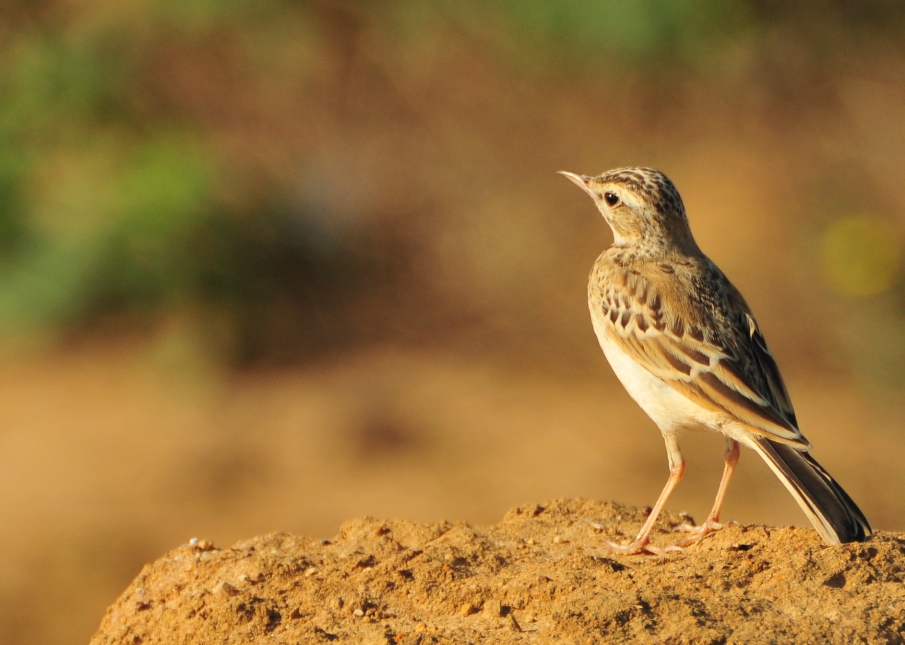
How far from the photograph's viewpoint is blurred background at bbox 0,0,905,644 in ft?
43.7

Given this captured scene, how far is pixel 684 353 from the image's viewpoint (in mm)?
5816

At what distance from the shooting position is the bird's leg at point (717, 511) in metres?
5.61

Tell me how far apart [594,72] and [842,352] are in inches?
221

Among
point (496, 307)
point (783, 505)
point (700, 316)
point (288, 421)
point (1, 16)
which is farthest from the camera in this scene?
→ point (1, 16)

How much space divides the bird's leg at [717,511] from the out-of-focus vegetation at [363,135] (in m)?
9.85

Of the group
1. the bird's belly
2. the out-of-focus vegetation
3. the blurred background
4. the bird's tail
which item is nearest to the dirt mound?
the bird's tail

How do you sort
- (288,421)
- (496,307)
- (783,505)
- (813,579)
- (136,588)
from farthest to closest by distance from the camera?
(496,307) < (288,421) < (783,505) < (136,588) < (813,579)

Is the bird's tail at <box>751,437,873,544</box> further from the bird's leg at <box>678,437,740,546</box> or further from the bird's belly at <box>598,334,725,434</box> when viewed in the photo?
the bird's leg at <box>678,437,740,546</box>

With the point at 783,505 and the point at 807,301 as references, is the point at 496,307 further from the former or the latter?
the point at 783,505

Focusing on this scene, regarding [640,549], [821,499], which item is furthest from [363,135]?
[821,499]

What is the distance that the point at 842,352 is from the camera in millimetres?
15688

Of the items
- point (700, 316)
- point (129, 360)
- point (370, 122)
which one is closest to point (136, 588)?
point (700, 316)

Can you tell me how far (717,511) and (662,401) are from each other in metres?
0.60

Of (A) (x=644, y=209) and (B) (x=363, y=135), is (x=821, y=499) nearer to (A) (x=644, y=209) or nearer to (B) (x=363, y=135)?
(A) (x=644, y=209)
